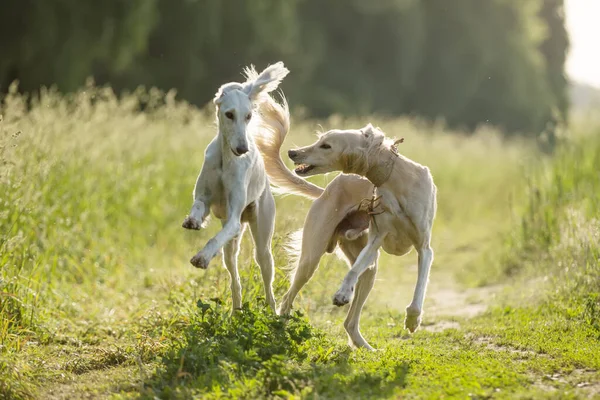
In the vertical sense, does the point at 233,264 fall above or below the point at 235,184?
below

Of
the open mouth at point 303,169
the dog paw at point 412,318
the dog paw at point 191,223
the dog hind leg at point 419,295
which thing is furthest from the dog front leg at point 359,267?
the dog paw at point 191,223

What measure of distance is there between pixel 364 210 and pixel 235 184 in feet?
3.58

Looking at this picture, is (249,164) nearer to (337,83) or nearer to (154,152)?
(154,152)

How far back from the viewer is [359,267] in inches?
231

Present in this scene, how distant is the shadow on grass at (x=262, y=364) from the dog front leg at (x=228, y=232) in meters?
0.53

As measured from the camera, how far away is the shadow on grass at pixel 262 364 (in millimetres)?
4844

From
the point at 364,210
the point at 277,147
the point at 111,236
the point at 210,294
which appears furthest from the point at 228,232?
the point at 111,236

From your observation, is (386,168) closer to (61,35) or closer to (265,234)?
(265,234)

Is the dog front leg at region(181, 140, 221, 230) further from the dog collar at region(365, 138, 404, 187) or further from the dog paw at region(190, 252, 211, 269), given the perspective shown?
the dog collar at region(365, 138, 404, 187)

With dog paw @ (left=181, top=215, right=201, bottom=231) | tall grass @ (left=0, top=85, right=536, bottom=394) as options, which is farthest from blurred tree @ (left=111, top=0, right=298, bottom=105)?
dog paw @ (left=181, top=215, right=201, bottom=231)

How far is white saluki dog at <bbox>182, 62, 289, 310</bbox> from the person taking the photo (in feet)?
18.2

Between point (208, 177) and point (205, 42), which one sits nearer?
point (208, 177)

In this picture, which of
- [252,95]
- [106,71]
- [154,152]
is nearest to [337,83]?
[106,71]

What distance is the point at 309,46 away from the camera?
32.4 metres
